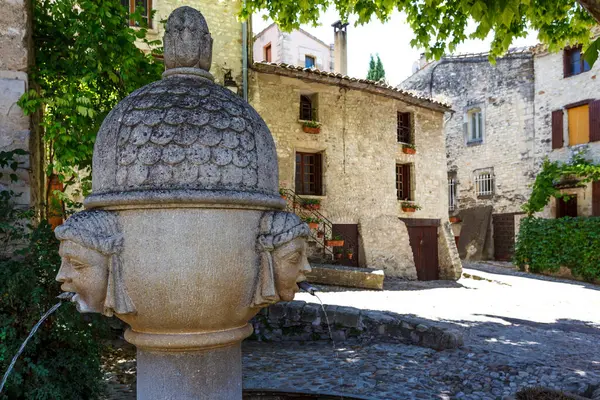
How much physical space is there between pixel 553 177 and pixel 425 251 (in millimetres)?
5399

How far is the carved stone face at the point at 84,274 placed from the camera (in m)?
2.10

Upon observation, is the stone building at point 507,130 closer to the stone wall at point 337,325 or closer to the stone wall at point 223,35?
the stone wall at point 223,35

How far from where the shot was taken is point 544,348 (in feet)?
19.6

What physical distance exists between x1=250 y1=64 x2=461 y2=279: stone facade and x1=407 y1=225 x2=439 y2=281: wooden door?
0.27 meters

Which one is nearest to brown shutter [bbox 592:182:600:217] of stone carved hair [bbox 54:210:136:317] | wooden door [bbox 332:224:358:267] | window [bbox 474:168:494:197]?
window [bbox 474:168:494:197]

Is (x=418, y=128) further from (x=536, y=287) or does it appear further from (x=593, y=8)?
(x=593, y=8)

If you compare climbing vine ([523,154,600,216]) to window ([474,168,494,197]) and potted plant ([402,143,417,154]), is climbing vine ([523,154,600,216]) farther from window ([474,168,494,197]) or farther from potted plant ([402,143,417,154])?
potted plant ([402,143,417,154])

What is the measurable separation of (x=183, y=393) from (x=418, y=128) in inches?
613

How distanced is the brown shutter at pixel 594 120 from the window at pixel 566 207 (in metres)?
2.14

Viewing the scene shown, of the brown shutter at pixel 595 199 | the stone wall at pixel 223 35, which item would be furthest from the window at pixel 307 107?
the brown shutter at pixel 595 199

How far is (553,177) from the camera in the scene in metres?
17.3

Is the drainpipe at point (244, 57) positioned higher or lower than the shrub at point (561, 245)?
higher

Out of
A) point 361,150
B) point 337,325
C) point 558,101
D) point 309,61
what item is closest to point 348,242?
point 361,150

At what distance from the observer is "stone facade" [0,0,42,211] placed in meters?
3.98
